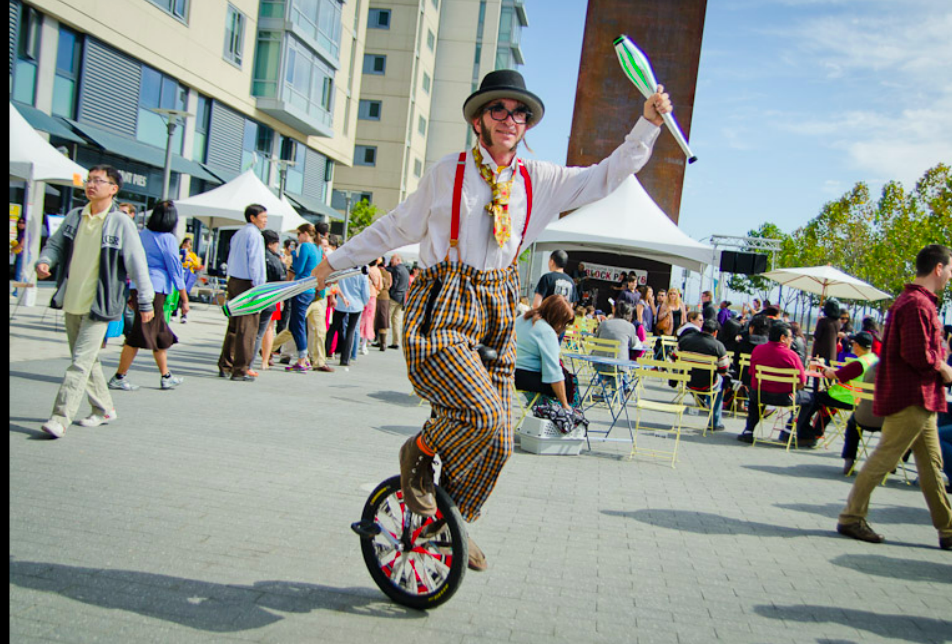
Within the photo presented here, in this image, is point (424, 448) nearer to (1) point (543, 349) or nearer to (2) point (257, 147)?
(1) point (543, 349)

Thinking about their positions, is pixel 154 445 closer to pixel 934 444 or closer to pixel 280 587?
pixel 280 587

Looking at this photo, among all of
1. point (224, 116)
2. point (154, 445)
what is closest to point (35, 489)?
point (154, 445)

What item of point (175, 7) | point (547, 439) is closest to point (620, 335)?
point (547, 439)

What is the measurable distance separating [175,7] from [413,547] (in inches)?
988

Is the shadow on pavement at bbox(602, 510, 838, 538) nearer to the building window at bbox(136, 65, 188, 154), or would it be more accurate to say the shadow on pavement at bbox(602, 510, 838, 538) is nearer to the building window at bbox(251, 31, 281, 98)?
the building window at bbox(136, 65, 188, 154)

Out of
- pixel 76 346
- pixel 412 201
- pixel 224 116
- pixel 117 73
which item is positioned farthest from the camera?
pixel 224 116

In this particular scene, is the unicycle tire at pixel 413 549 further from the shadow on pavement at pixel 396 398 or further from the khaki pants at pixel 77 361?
the shadow on pavement at pixel 396 398

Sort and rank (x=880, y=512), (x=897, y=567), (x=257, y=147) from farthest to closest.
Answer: (x=257, y=147) < (x=880, y=512) < (x=897, y=567)

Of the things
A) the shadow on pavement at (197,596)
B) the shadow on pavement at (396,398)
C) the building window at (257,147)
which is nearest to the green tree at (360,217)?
the building window at (257,147)

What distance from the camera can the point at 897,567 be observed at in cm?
528

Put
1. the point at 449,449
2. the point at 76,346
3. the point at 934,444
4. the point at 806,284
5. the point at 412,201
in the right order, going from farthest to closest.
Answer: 1. the point at 806,284
2. the point at 76,346
3. the point at 934,444
4. the point at 412,201
5. the point at 449,449

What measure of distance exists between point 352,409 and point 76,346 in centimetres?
373

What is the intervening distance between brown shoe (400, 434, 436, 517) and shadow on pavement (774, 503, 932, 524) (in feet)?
14.2

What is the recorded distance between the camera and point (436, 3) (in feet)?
199
